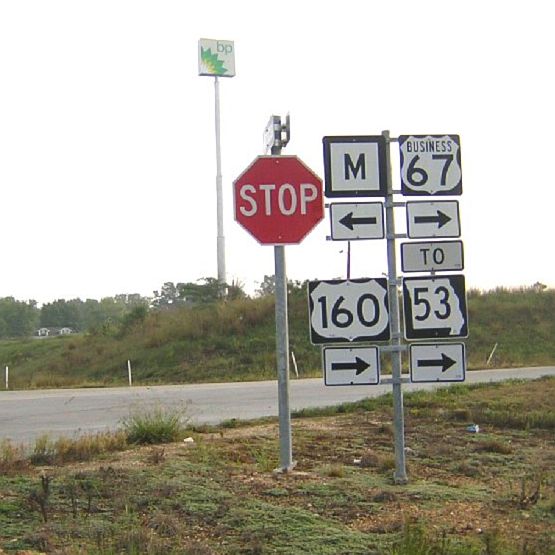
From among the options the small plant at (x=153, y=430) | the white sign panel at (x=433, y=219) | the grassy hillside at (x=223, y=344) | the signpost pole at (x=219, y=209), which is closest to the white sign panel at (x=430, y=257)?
the white sign panel at (x=433, y=219)

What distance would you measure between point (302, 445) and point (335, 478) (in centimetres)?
192

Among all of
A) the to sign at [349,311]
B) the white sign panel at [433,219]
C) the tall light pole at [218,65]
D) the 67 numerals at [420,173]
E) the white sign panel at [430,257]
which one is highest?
the tall light pole at [218,65]

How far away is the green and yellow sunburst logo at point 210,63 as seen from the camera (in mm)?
43656

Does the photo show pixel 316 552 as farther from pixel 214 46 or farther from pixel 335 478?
pixel 214 46

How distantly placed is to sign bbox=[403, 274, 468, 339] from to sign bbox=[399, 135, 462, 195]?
2.55 ft

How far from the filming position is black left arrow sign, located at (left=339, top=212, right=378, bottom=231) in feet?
23.7

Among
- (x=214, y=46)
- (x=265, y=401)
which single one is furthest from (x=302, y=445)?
(x=214, y=46)

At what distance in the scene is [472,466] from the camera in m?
7.95

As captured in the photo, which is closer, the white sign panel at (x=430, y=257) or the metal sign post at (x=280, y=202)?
the white sign panel at (x=430, y=257)

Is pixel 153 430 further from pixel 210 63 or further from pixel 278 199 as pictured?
pixel 210 63

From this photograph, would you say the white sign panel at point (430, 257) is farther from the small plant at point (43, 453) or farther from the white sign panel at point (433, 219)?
the small plant at point (43, 453)

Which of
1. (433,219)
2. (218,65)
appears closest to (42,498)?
(433,219)

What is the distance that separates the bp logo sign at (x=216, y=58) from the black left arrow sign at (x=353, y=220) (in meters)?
37.9

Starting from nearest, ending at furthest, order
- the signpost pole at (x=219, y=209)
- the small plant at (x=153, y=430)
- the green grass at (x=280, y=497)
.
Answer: the green grass at (x=280, y=497) < the small plant at (x=153, y=430) < the signpost pole at (x=219, y=209)
